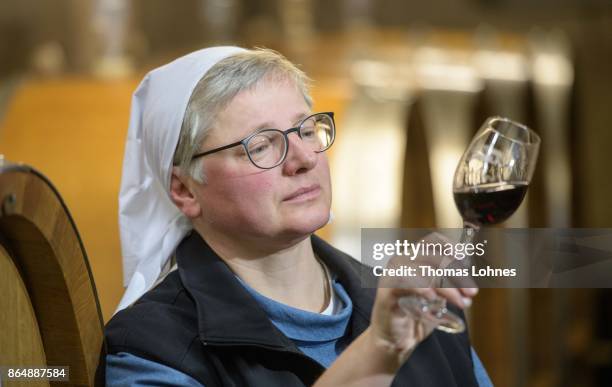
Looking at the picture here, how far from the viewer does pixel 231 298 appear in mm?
1528

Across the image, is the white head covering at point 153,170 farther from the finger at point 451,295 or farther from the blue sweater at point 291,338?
the finger at point 451,295

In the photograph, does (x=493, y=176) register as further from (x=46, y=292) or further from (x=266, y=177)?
(x=46, y=292)

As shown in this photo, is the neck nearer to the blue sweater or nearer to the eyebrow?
the blue sweater

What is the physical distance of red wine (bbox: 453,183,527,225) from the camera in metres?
1.37

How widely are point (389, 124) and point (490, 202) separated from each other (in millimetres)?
1567

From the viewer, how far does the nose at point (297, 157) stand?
4.90ft

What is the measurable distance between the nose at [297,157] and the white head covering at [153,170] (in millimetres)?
193

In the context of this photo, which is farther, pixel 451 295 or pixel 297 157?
pixel 297 157

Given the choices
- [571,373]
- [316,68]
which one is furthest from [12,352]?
[571,373]

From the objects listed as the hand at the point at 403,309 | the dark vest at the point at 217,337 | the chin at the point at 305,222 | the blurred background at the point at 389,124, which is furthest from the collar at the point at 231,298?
the blurred background at the point at 389,124

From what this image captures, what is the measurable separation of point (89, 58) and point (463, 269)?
8.04ft

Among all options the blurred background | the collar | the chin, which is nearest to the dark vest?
the collar

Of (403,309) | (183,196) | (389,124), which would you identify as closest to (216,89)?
(183,196)

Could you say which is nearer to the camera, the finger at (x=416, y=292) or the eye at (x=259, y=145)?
the finger at (x=416, y=292)
